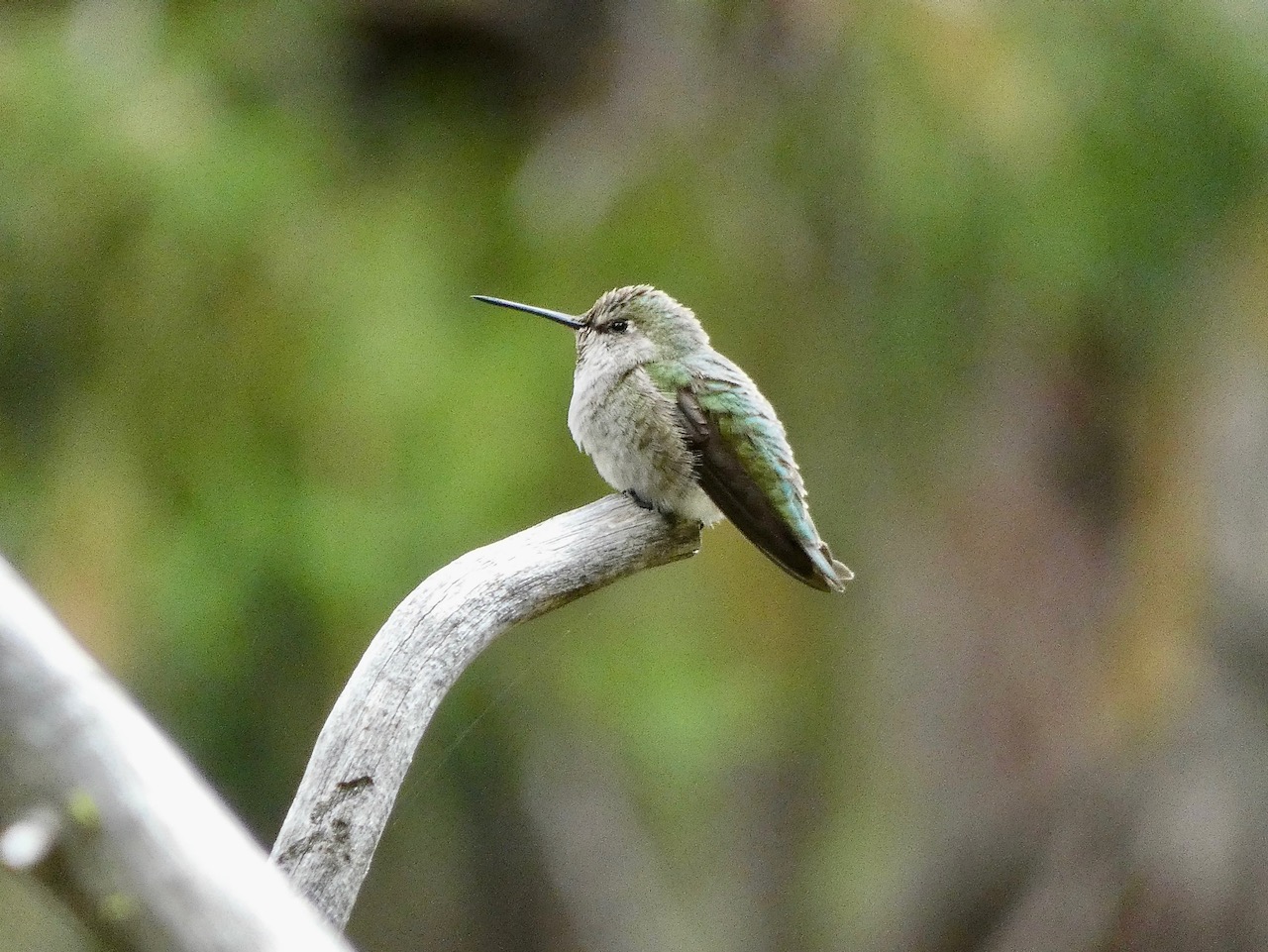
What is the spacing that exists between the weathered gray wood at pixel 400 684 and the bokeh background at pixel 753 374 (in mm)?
3422

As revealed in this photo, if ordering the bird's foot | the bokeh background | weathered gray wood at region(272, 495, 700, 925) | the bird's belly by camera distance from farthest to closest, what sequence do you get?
the bokeh background, the bird's belly, the bird's foot, weathered gray wood at region(272, 495, 700, 925)

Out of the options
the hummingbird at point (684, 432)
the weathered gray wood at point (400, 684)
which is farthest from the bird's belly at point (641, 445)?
the weathered gray wood at point (400, 684)

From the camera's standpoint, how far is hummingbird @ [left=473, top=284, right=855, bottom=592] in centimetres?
368

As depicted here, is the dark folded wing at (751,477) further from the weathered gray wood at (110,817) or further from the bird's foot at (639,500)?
the weathered gray wood at (110,817)

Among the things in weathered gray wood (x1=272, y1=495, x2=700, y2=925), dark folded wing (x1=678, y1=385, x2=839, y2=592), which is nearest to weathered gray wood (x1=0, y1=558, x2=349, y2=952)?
weathered gray wood (x1=272, y1=495, x2=700, y2=925)

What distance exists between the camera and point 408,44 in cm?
793

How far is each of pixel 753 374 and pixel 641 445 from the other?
392 cm

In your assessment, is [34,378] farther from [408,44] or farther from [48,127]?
[408,44]

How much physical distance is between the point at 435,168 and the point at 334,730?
18.8 ft

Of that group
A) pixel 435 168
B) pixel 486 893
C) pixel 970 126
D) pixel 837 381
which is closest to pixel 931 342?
pixel 837 381

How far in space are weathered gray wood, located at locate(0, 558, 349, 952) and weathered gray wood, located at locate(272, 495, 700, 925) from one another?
1125 millimetres

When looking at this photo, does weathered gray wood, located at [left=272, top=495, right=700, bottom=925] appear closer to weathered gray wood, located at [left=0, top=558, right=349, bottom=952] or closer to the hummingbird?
the hummingbird

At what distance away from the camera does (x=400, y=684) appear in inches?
102

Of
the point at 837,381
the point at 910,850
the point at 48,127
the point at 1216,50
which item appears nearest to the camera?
the point at 48,127
